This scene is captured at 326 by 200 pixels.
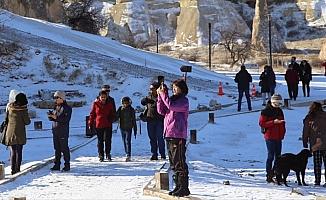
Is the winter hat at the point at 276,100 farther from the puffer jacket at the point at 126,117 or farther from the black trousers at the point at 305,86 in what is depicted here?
the black trousers at the point at 305,86

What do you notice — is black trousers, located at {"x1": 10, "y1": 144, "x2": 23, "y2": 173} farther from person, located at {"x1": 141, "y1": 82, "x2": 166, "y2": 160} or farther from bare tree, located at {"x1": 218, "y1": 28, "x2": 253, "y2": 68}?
bare tree, located at {"x1": 218, "y1": 28, "x2": 253, "y2": 68}

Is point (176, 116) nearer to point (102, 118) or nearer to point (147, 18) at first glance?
point (102, 118)

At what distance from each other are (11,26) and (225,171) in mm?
23111

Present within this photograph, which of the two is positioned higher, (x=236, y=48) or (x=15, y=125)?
(x=236, y=48)

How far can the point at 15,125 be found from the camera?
12.7m

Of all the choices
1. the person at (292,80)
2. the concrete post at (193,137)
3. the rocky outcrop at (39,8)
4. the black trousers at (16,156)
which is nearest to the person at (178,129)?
the black trousers at (16,156)

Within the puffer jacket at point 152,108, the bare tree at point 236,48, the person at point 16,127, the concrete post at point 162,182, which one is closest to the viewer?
the concrete post at point 162,182

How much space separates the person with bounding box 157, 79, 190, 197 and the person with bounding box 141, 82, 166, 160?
12.5ft

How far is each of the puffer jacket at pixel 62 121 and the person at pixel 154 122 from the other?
1.66 meters

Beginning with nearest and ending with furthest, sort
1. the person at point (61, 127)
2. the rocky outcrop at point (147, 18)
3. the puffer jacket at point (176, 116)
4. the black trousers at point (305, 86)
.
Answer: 1. the puffer jacket at point (176, 116)
2. the person at point (61, 127)
3. the black trousers at point (305, 86)
4. the rocky outcrop at point (147, 18)

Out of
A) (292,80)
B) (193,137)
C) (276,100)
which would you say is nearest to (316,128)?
(276,100)

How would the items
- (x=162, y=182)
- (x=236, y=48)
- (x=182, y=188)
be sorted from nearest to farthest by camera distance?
(x=182, y=188) → (x=162, y=182) → (x=236, y=48)

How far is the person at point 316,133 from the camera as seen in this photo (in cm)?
1251

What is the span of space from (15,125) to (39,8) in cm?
3944
